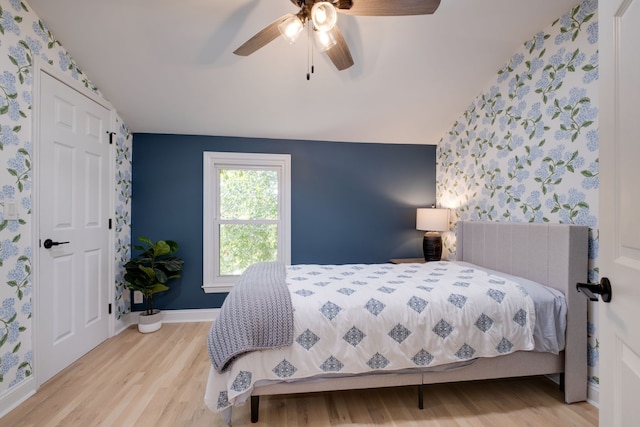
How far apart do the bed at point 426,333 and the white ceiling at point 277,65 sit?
5.13ft

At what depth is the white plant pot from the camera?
2918mm

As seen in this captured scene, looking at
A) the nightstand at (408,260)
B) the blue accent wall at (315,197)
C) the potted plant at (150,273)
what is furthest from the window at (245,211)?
the nightstand at (408,260)

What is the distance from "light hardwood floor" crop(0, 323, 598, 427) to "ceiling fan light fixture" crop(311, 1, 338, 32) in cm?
221

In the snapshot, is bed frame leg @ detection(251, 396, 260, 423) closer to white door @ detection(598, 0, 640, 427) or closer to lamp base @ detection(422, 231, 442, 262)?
white door @ detection(598, 0, 640, 427)

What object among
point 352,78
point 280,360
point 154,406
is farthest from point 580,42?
point 154,406

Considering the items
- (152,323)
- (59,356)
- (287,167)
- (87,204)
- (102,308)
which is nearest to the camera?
(59,356)

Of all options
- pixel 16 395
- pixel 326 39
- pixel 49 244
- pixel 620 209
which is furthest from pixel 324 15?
pixel 16 395

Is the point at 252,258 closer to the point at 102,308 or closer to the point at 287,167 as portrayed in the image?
the point at 287,167

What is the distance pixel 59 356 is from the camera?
2.16 meters

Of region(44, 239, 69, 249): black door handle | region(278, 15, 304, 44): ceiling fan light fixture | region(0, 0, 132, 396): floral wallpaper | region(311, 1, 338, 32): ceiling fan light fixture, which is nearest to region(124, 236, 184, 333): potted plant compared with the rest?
region(44, 239, 69, 249): black door handle

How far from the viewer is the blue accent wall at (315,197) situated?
3.22m

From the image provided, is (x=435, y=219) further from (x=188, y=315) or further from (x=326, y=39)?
(x=188, y=315)

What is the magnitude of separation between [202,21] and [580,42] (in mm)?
2645

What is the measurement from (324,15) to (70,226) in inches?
97.0
